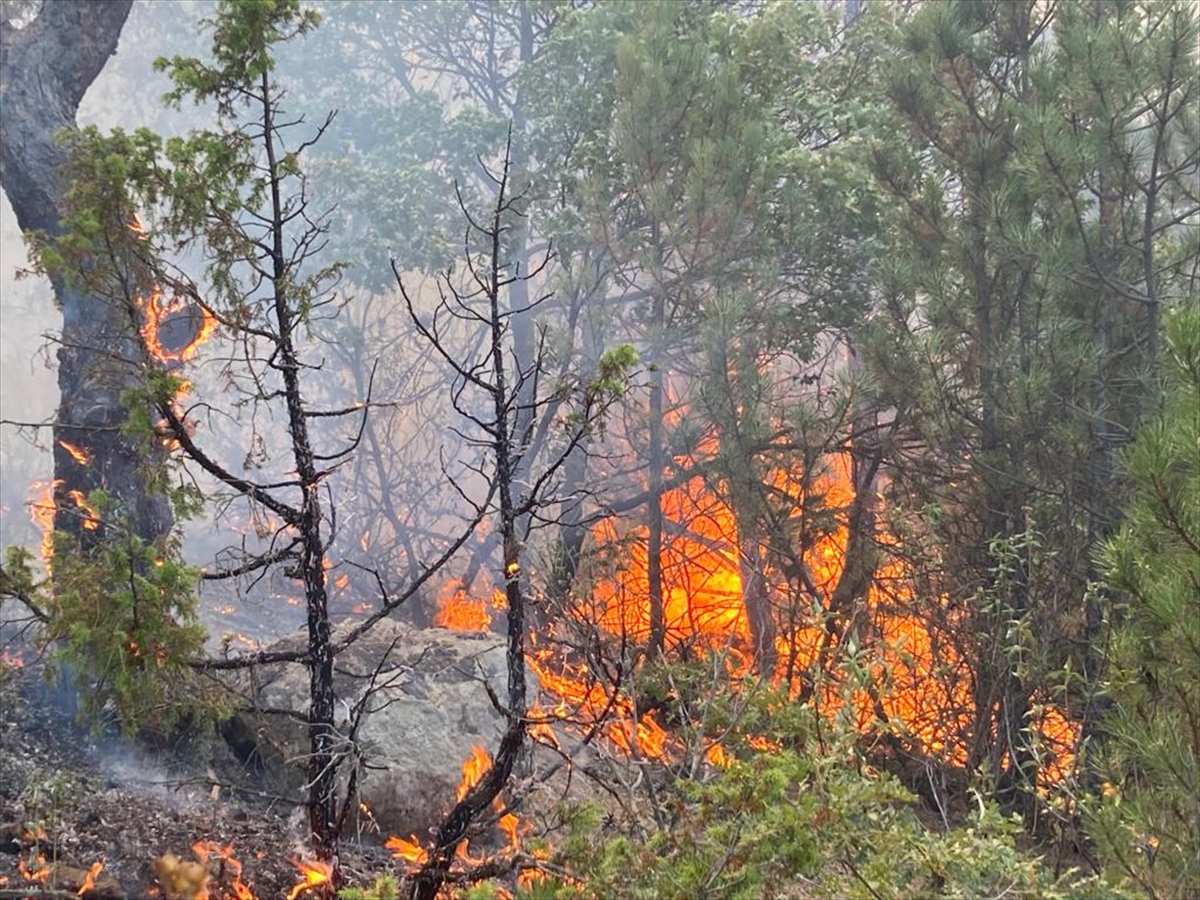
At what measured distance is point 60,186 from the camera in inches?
243

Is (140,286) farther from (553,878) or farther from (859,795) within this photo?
(859,795)

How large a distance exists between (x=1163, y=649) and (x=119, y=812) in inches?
211

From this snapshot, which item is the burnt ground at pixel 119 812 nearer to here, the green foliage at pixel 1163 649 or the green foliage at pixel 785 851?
the green foliage at pixel 785 851

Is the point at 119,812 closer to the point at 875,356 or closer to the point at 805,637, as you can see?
the point at 805,637

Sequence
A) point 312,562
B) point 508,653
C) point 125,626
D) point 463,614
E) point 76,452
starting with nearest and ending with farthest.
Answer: point 125,626
point 508,653
point 312,562
point 76,452
point 463,614

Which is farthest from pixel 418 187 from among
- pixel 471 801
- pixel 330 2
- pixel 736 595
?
pixel 471 801

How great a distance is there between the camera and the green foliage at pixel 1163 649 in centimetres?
313

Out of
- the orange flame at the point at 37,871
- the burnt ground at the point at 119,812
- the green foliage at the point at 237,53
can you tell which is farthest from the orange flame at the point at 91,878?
the green foliage at the point at 237,53

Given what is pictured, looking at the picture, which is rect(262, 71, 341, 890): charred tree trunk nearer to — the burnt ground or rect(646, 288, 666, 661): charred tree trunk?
the burnt ground

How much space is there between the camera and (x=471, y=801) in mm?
3471

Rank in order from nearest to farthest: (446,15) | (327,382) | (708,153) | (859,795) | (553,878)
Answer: (553,878)
(859,795)
(708,153)
(446,15)
(327,382)

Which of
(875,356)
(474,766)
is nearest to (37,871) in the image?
(474,766)

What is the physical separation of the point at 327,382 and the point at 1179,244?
16.5m

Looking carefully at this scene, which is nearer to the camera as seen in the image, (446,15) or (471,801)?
(471,801)
